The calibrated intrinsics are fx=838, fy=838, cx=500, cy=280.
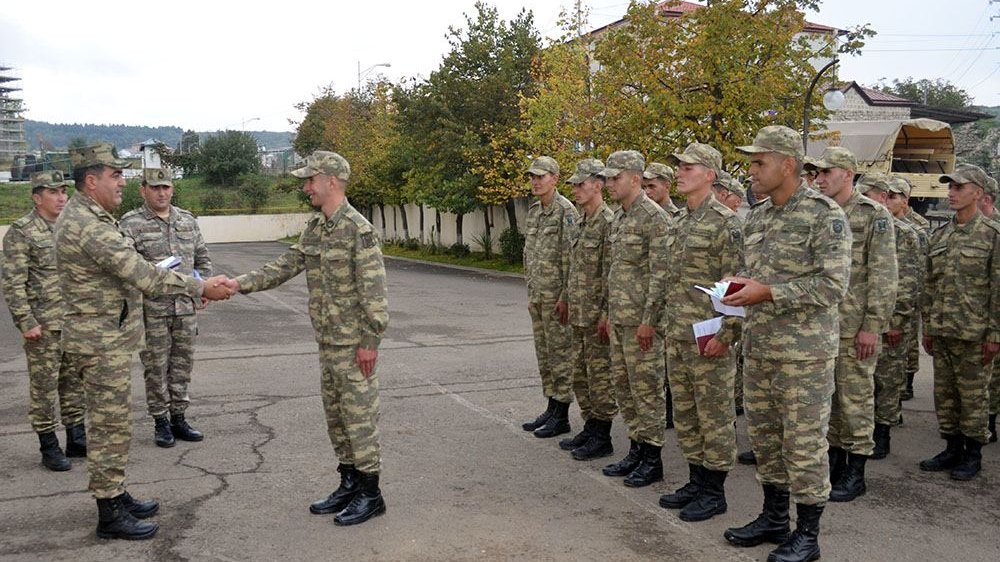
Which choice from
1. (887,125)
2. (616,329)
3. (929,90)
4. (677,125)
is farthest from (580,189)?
(929,90)

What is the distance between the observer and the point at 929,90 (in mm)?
63188

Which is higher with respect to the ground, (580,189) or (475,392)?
(580,189)

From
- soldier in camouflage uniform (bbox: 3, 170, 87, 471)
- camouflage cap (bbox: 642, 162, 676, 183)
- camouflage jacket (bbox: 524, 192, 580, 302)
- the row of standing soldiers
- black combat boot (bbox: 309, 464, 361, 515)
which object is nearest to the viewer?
the row of standing soldiers

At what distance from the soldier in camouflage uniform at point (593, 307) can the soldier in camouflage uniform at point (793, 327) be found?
1828 millimetres

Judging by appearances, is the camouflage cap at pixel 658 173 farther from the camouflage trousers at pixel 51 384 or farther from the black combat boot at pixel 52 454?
the black combat boot at pixel 52 454

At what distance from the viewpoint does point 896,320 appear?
6.71 metres

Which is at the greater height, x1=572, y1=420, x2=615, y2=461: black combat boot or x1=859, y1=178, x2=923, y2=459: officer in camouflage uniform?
x1=859, y1=178, x2=923, y2=459: officer in camouflage uniform

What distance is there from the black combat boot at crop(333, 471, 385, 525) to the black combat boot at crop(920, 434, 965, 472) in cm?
402

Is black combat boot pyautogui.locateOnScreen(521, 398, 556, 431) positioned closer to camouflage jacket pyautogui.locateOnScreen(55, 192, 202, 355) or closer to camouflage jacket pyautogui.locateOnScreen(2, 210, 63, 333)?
camouflage jacket pyautogui.locateOnScreen(55, 192, 202, 355)

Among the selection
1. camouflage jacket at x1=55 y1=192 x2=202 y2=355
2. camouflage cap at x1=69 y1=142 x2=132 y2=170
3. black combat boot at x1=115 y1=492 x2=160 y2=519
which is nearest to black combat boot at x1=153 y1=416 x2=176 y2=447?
black combat boot at x1=115 y1=492 x2=160 y2=519

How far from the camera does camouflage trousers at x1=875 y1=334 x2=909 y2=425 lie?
6.50 metres

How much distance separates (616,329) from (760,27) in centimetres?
1261

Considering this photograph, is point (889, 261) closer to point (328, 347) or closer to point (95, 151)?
point (328, 347)

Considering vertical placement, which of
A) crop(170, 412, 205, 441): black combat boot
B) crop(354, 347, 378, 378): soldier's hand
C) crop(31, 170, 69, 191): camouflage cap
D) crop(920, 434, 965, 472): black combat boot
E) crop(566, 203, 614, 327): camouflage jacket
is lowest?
crop(920, 434, 965, 472): black combat boot
